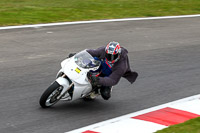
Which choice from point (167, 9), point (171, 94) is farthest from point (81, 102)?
point (167, 9)

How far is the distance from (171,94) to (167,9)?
12.9 metres

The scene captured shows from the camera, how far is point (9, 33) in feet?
48.2

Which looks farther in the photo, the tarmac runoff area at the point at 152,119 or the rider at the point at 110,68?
the rider at the point at 110,68

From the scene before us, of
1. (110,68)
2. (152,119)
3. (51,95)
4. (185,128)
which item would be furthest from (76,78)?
(185,128)

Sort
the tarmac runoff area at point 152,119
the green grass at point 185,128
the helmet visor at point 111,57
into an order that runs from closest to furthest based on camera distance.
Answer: the green grass at point 185,128, the tarmac runoff area at point 152,119, the helmet visor at point 111,57

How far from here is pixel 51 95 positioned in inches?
304

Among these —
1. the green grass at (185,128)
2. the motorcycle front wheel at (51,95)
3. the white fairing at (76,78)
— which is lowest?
the green grass at (185,128)

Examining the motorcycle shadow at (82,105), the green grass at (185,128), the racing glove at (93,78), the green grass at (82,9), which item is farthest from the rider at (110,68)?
the green grass at (82,9)

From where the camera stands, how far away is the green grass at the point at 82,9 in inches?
694

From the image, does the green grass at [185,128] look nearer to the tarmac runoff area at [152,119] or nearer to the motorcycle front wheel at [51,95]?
the tarmac runoff area at [152,119]

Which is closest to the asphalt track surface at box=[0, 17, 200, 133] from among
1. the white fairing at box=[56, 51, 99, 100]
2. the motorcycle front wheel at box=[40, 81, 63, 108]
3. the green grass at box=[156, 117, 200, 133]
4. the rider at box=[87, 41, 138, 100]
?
the motorcycle front wheel at box=[40, 81, 63, 108]

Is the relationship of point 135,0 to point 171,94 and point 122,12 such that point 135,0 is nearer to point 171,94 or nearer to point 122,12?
point 122,12

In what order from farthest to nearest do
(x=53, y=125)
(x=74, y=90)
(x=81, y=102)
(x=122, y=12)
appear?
1. (x=122, y=12)
2. (x=81, y=102)
3. (x=74, y=90)
4. (x=53, y=125)

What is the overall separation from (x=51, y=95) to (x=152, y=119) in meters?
1.97
